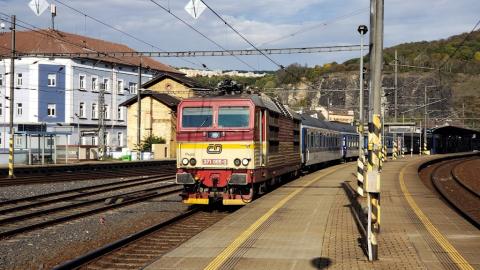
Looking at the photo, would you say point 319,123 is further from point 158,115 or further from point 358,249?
point 158,115

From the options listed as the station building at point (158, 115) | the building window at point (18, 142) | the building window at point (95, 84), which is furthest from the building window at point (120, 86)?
the building window at point (18, 142)

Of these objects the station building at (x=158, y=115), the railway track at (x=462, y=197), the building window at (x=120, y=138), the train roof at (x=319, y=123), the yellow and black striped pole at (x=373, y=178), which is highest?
the station building at (x=158, y=115)

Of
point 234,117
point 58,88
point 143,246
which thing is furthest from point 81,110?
point 143,246

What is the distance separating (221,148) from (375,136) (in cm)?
704

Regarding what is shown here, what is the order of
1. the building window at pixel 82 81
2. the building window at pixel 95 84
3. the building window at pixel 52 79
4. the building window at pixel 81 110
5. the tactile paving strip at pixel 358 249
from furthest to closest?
the building window at pixel 95 84, the building window at pixel 81 110, the building window at pixel 82 81, the building window at pixel 52 79, the tactile paving strip at pixel 358 249

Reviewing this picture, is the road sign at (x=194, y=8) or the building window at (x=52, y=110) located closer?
the road sign at (x=194, y=8)

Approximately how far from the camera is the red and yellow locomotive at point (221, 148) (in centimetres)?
1529

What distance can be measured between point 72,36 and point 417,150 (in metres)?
46.1

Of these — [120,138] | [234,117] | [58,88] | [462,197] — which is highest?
[58,88]

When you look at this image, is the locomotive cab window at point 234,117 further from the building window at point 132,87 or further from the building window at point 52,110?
the building window at point 132,87

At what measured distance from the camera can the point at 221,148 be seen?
15414mm

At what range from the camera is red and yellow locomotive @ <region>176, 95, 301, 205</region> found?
15.3 m

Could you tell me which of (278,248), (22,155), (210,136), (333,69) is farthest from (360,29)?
→ (333,69)

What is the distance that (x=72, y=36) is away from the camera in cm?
6875
